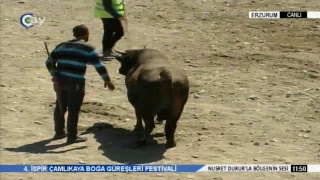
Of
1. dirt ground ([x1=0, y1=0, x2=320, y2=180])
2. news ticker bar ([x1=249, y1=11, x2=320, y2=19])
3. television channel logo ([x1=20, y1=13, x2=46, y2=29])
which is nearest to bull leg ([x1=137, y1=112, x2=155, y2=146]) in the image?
dirt ground ([x1=0, y1=0, x2=320, y2=180])

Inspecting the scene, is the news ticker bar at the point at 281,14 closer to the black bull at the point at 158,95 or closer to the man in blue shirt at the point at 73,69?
the black bull at the point at 158,95

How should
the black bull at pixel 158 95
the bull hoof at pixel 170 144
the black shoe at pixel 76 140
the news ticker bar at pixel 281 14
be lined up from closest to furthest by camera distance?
the black bull at pixel 158 95 < the bull hoof at pixel 170 144 < the black shoe at pixel 76 140 < the news ticker bar at pixel 281 14

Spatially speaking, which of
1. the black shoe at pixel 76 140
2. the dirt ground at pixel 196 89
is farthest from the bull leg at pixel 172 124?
the black shoe at pixel 76 140

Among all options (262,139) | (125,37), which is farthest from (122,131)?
(125,37)

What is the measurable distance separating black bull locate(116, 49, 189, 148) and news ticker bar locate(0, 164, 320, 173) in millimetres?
768

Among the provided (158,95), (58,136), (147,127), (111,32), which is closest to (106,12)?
(111,32)

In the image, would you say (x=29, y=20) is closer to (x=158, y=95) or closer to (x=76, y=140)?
(x=76, y=140)

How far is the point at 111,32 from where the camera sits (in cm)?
1534

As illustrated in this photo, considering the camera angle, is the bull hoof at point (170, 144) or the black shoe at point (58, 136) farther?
the black shoe at point (58, 136)

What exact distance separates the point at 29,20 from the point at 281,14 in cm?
471

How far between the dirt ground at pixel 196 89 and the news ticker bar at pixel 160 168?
15 cm

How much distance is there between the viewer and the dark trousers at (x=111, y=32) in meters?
15.3

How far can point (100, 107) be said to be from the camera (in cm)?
1252

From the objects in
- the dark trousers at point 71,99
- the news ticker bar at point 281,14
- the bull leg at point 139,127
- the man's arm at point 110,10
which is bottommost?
the bull leg at point 139,127
